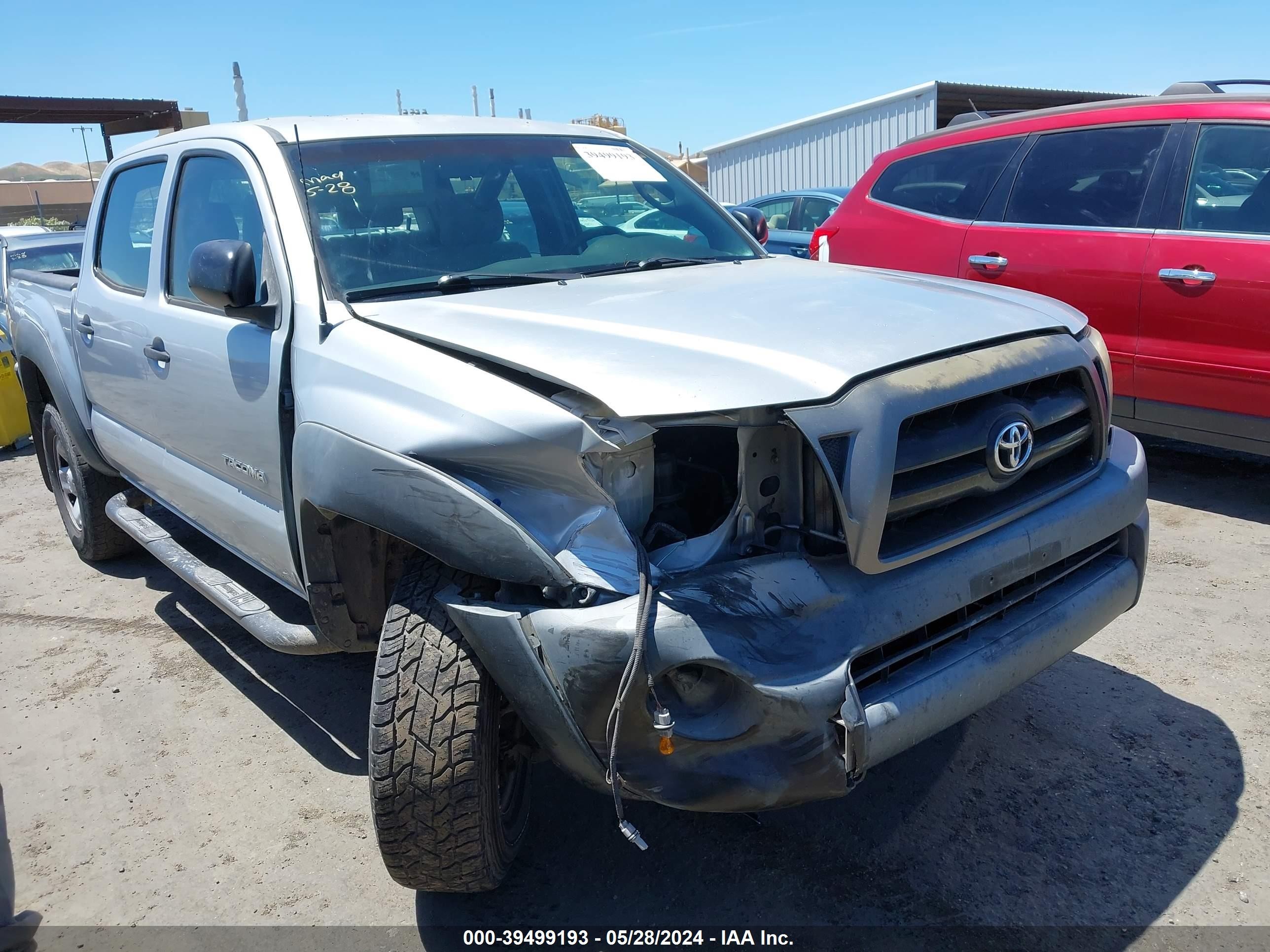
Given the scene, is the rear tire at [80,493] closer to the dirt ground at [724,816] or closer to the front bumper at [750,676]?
the dirt ground at [724,816]

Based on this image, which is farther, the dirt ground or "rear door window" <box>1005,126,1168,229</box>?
"rear door window" <box>1005,126,1168,229</box>

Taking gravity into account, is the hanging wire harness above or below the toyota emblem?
below

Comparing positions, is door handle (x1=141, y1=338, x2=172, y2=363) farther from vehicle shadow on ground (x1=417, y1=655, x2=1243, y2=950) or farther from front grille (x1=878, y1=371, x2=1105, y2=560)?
front grille (x1=878, y1=371, x2=1105, y2=560)

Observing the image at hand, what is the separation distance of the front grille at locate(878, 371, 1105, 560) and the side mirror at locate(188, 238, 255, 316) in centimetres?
183

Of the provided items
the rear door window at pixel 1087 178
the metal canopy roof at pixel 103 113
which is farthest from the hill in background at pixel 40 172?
the rear door window at pixel 1087 178

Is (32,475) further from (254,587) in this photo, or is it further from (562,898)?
(562,898)

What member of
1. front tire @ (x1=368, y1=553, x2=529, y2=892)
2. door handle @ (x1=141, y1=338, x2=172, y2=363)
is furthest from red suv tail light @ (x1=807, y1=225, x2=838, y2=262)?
front tire @ (x1=368, y1=553, x2=529, y2=892)

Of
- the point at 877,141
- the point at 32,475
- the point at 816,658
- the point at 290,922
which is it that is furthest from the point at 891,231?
the point at 877,141

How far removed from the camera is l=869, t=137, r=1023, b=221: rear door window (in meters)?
5.81

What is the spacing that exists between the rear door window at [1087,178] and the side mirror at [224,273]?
426 cm

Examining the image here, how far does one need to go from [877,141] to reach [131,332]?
13883 mm

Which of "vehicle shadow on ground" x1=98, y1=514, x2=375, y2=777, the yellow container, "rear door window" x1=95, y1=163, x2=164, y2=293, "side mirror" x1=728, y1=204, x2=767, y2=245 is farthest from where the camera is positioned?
the yellow container

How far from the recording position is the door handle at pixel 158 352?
11.5 ft

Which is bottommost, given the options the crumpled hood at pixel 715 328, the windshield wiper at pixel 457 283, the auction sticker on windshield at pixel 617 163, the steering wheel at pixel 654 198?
the crumpled hood at pixel 715 328
